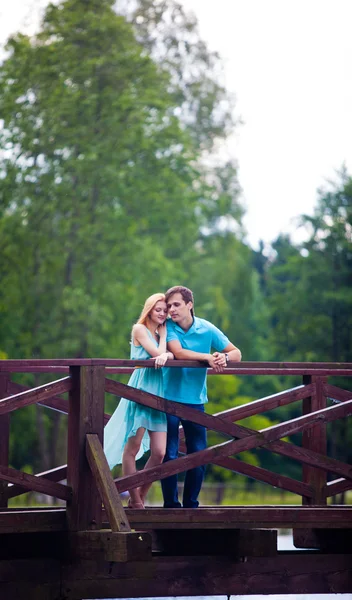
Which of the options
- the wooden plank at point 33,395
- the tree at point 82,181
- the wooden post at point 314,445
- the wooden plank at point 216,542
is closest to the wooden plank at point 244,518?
the wooden plank at point 216,542

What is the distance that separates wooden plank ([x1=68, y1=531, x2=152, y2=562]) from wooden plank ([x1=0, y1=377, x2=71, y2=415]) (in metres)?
0.92

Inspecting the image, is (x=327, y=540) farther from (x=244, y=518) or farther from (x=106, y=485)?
(x=106, y=485)

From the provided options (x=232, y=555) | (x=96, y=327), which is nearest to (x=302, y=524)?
(x=232, y=555)

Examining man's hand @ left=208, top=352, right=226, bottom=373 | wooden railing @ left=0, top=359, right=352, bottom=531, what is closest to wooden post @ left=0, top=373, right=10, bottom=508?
wooden railing @ left=0, top=359, right=352, bottom=531

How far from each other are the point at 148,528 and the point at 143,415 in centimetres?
77

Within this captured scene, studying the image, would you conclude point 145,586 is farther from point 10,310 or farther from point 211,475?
point 211,475

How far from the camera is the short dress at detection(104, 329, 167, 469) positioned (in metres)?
7.75

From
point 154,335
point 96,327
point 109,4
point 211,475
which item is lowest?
point 211,475

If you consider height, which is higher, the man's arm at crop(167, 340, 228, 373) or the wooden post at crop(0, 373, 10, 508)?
the man's arm at crop(167, 340, 228, 373)

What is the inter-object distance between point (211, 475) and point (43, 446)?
11.3 m

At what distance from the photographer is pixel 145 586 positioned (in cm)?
774

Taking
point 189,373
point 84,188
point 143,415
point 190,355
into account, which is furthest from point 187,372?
point 84,188

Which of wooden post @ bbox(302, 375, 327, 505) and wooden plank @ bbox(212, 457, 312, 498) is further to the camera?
wooden post @ bbox(302, 375, 327, 505)

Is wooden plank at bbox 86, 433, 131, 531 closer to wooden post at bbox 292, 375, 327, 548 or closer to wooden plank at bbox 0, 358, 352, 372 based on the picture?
wooden plank at bbox 0, 358, 352, 372
